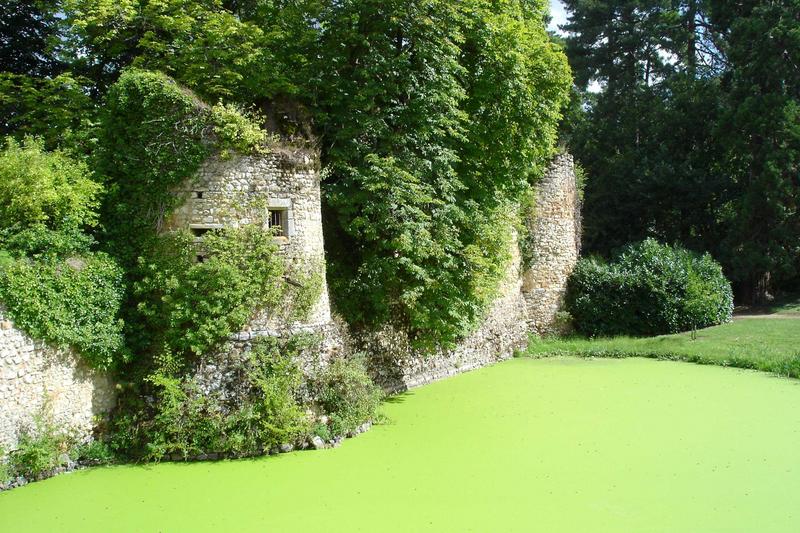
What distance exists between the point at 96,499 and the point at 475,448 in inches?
187

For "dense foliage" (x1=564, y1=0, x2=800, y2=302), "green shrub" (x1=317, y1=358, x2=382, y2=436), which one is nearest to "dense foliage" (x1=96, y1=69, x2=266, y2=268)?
"green shrub" (x1=317, y1=358, x2=382, y2=436)

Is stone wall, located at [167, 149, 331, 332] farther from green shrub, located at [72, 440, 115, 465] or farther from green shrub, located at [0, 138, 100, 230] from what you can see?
green shrub, located at [72, 440, 115, 465]

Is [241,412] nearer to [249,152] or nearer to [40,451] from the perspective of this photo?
[40,451]

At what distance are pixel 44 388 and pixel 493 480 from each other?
220 inches

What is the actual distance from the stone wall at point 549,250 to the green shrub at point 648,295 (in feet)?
2.46

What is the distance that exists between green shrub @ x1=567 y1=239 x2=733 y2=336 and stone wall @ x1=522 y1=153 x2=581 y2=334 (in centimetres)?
75

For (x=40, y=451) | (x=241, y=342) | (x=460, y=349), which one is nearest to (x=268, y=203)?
(x=241, y=342)

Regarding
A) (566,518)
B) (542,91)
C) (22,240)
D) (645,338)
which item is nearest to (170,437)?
(22,240)

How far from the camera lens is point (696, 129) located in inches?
1013

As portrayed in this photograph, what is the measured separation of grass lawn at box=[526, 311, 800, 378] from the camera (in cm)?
1473

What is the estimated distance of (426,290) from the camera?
39.3 feet

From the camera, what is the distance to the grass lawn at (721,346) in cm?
1473

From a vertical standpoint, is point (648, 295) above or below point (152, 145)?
below

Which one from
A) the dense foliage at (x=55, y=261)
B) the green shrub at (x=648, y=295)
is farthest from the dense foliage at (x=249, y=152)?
the green shrub at (x=648, y=295)
